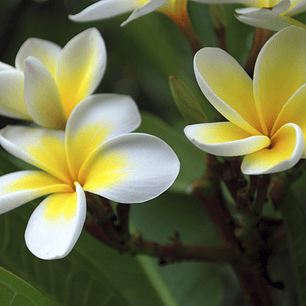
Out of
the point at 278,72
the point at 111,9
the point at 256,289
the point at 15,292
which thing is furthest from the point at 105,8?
the point at 256,289

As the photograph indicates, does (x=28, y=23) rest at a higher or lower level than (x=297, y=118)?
lower

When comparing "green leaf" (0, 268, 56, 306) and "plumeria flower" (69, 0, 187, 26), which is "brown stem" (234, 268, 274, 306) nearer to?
"green leaf" (0, 268, 56, 306)

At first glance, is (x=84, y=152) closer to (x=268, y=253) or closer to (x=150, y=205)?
(x=268, y=253)

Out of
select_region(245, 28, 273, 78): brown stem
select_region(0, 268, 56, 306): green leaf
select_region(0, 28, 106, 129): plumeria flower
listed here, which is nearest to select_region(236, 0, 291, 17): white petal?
select_region(245, 28, 273, 78): brown stem

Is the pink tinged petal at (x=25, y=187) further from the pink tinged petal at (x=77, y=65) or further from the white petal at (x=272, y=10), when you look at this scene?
the white petal at (x=272, y=10)

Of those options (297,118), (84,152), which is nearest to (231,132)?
(297,118)

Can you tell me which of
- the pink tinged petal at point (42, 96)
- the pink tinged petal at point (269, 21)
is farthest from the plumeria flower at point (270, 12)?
the pink tinged petal at point (42, 96)
